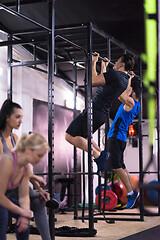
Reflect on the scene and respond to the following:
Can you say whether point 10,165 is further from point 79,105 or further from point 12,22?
point 79,105

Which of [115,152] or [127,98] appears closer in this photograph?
[127,98]

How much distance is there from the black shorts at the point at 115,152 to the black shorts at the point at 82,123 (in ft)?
2.51

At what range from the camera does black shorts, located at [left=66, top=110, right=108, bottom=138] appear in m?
4.38

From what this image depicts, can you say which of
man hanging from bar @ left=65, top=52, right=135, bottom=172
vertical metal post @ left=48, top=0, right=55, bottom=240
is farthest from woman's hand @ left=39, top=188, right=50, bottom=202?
man hanging from bar @ left=65, top=52, right=135, bottom=172

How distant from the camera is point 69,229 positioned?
478 cm

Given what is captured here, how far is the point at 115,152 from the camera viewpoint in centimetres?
536

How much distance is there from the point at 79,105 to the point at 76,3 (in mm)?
4072

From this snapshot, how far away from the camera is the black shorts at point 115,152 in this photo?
5223 millimetres

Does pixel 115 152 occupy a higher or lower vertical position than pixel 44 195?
higher

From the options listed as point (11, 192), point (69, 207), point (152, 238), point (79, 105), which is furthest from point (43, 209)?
point (79, 105)

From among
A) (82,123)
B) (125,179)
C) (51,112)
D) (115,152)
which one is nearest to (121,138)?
(115,152)

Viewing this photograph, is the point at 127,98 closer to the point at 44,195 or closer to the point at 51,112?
the point at 51,112

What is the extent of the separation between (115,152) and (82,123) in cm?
107

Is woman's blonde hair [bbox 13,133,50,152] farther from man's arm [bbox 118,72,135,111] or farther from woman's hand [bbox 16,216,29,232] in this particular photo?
man's arm [bbox 118,72,135,111]
